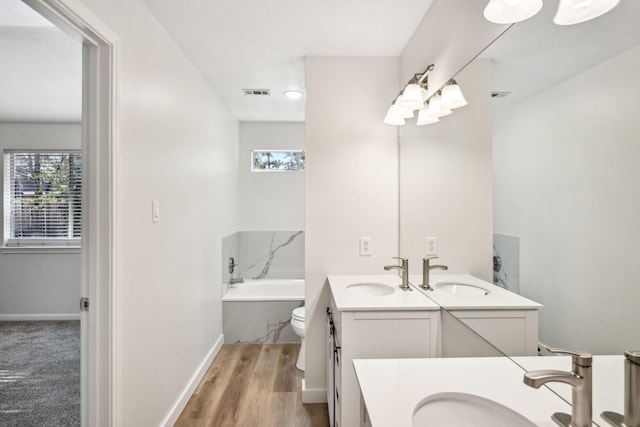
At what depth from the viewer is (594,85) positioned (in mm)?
673

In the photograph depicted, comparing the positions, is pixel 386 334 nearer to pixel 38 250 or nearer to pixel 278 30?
pixel 278 30

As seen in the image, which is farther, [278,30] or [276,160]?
[276,160]

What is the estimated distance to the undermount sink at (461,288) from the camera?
4.09ft

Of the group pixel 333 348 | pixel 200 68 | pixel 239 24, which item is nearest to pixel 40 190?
pixel 200 68

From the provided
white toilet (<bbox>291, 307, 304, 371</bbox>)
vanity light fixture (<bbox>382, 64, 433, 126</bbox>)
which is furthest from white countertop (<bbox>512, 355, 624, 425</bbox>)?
white toilet (<bbox>291, 307, 304, 371</bbox>)

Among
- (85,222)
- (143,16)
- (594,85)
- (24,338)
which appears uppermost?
(143,16)

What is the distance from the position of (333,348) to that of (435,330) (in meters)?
0.59

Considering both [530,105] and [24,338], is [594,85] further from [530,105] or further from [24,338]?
[24,338]

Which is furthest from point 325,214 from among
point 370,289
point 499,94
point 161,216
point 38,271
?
point 38,271

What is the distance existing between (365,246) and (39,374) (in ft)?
9.46

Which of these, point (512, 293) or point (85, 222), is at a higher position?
point (85, 222)

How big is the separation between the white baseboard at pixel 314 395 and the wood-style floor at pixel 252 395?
0.12ft

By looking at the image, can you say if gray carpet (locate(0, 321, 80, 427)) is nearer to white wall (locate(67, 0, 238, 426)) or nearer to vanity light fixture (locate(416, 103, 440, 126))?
white wall (locate(67, 0, 238, 426))

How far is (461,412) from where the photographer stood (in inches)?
32.8
